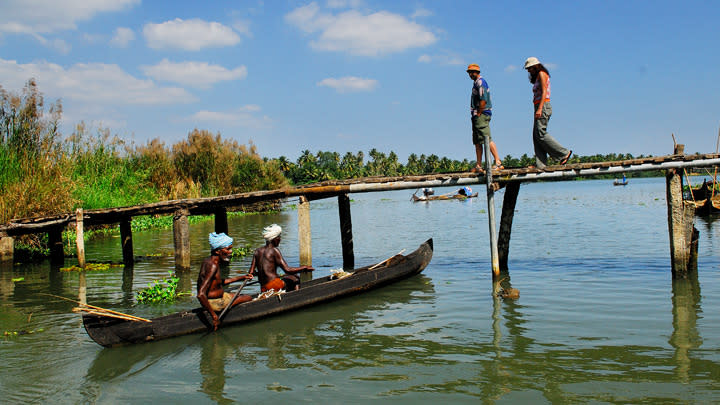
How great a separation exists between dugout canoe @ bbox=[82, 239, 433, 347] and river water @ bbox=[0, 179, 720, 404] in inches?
6.9

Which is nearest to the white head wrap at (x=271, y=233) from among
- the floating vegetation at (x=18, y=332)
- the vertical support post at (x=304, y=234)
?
the floating vegetation at (x=18, y=332)

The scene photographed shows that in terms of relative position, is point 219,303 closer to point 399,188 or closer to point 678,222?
point 399,188

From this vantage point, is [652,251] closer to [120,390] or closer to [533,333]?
[533,333]

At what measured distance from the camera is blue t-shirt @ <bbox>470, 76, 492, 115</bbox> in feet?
32.6

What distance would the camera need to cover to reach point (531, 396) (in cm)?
541

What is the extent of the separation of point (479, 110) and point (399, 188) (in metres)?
2.41

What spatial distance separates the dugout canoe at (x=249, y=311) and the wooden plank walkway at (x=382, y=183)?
69.5 inches

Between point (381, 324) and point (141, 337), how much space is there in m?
3.52

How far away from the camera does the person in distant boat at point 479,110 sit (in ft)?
32.7

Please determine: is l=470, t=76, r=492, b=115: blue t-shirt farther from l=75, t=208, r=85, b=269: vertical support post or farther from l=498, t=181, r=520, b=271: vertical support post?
l=75, t=208, r=85, b=269: vertical support post

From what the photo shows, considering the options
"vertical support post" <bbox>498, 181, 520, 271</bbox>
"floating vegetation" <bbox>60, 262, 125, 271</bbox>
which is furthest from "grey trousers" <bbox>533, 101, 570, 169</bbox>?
"floating vegetation" <bbox>60, 262, 125, 271</bbox>

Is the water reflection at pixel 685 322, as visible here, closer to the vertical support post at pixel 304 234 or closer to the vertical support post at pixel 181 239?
the vertical support post at pixel 304 234

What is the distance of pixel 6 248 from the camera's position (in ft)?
46.6

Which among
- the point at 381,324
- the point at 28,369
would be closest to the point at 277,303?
the point at 381,324
